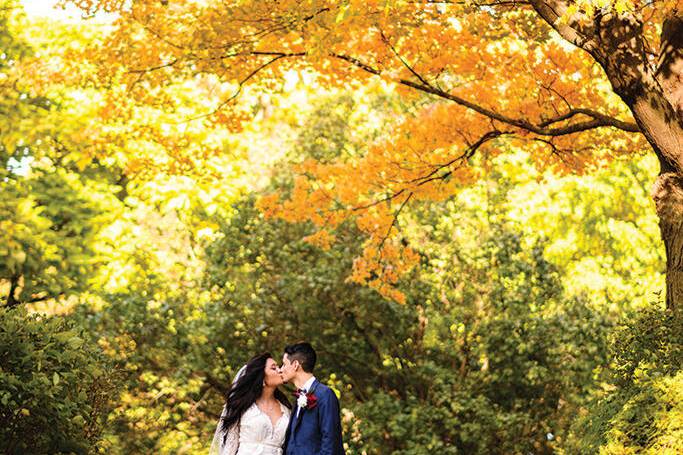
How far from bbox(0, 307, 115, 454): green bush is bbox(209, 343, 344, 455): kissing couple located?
112 cm

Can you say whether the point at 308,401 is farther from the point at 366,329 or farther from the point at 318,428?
the point at 366,329

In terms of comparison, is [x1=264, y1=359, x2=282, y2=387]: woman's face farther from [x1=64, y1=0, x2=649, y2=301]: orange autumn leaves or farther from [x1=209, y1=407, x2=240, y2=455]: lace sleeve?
[x1=64, y1=0, x2=649, y2=301]: orange autumn leaves

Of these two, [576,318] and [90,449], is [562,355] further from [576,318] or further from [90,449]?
[90,449]

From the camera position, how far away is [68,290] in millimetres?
16750

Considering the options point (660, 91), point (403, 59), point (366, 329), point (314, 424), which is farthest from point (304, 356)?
point (366, 329)

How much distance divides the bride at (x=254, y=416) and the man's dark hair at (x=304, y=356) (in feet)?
0.70

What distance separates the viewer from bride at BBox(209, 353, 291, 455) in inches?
230

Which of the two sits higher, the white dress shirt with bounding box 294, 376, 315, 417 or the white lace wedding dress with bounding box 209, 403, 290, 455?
the white dress shirt with bounding box 294, 376, 315, 417

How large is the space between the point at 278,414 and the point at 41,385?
1685 mm

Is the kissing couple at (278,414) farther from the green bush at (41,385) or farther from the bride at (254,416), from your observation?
the green bush at (41,385)

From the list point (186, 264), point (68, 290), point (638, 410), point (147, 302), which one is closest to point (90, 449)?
point (638, 410)

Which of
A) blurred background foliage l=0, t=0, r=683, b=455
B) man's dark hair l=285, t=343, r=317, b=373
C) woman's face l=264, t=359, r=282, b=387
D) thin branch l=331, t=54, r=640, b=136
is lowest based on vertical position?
woman's face l=264, t=359, r=282, b=387

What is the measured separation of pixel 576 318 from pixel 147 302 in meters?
5.75

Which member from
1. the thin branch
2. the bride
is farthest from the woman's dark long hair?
the thin branch
